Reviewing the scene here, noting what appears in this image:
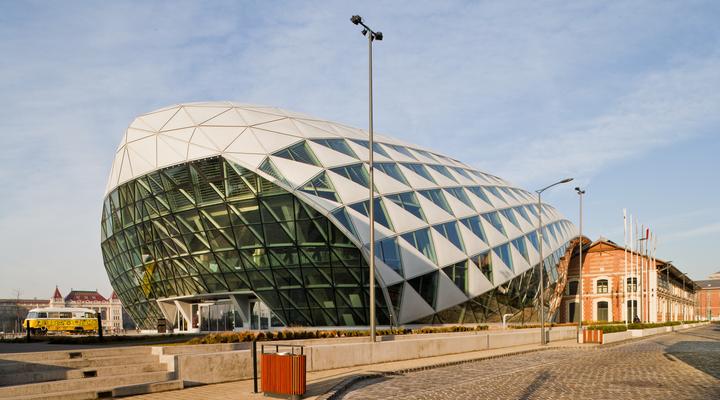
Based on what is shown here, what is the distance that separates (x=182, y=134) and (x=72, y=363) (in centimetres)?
2612

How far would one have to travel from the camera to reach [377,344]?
22359mm

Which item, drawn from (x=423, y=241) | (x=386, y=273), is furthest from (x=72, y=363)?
(x=423, y=241)

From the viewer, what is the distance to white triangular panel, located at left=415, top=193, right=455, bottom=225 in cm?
4244

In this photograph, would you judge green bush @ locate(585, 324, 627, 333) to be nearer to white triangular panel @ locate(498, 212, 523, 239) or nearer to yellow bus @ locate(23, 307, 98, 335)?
white triangular panel @ locate(498, 212, 523, 239)

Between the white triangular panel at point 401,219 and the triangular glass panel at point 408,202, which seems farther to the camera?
the triangular glass panel at point 408,202

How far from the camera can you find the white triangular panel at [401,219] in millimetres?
39884

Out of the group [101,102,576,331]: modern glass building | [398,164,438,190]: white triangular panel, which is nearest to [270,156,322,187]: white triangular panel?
[101,102,576,331]: modern glass building

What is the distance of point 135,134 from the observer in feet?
142

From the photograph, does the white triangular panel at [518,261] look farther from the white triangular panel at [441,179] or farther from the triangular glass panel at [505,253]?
the white triangular panel at [441,179]

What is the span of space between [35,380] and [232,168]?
24.3 metres

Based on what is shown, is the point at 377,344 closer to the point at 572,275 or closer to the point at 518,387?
the point at 518,387

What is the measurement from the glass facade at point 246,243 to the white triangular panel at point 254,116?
4499 mm

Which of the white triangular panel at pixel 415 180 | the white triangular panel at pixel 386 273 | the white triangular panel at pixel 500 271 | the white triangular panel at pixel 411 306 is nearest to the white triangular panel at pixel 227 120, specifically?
the white triangular panel at pixel 415 180

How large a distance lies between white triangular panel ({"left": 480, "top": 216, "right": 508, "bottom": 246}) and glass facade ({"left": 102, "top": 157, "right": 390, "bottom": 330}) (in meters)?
12.2
